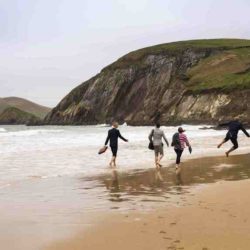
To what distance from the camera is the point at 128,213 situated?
30.3 feet

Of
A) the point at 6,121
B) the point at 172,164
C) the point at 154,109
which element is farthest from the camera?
the point at 6,121

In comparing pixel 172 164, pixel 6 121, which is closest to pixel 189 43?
pixel 6 121

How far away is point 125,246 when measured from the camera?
696cm

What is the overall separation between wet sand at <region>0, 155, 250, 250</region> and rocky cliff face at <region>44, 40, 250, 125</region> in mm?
67472

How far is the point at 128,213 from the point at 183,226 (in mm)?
1510

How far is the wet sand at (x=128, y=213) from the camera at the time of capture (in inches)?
284

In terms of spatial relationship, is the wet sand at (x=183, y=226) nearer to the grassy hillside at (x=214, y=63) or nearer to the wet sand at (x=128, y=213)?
the wet sand at (x=128, y=213)

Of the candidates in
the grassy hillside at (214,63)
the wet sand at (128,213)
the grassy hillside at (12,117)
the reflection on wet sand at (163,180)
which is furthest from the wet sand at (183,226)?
the grassy hillside at (12,117)

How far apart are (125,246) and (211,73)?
95.9 meters

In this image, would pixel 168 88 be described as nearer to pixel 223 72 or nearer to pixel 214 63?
pixel 223 72

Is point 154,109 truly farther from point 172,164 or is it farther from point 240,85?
point 172,164

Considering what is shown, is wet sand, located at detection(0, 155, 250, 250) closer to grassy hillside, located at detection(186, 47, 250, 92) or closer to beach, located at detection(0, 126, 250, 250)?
beach, located at detection(0, 126, 250, 250)

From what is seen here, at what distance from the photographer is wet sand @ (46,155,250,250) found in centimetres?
699

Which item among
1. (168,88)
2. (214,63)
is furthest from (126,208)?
(214,63)
